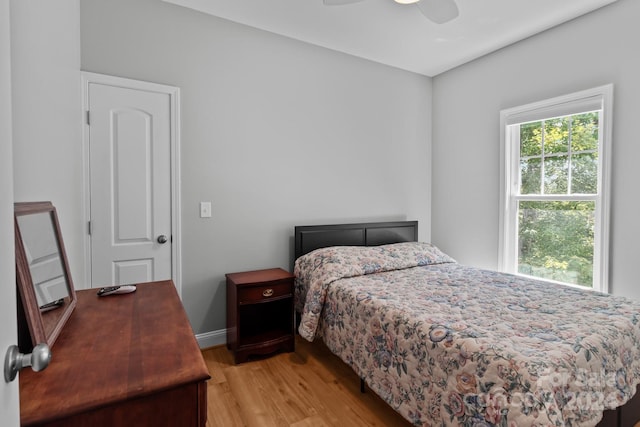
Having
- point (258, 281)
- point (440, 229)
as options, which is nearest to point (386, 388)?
point (258, 281)

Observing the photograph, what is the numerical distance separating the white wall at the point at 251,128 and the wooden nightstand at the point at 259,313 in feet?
0.69

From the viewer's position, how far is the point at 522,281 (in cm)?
249

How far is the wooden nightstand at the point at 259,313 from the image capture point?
2506 mm

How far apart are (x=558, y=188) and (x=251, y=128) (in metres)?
2.76

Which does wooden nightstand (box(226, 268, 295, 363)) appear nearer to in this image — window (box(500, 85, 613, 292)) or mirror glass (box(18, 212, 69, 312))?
Result: mirror glass (box(18, 212, 69, 312))

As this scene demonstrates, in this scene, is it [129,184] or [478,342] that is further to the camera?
[129,184]

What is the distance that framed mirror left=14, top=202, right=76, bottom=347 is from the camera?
2.94 ft

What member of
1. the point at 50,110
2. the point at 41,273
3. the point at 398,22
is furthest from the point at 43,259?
the point at 398,22

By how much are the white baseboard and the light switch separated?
987mm

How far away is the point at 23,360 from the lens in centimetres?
59

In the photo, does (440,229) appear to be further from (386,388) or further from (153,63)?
(153,63)

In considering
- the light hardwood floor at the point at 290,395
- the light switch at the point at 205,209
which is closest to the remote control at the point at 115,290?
the light hardwood floor at the point at 290,395

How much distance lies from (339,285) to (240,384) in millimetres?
949

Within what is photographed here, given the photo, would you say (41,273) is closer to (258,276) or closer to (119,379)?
(119,379)
